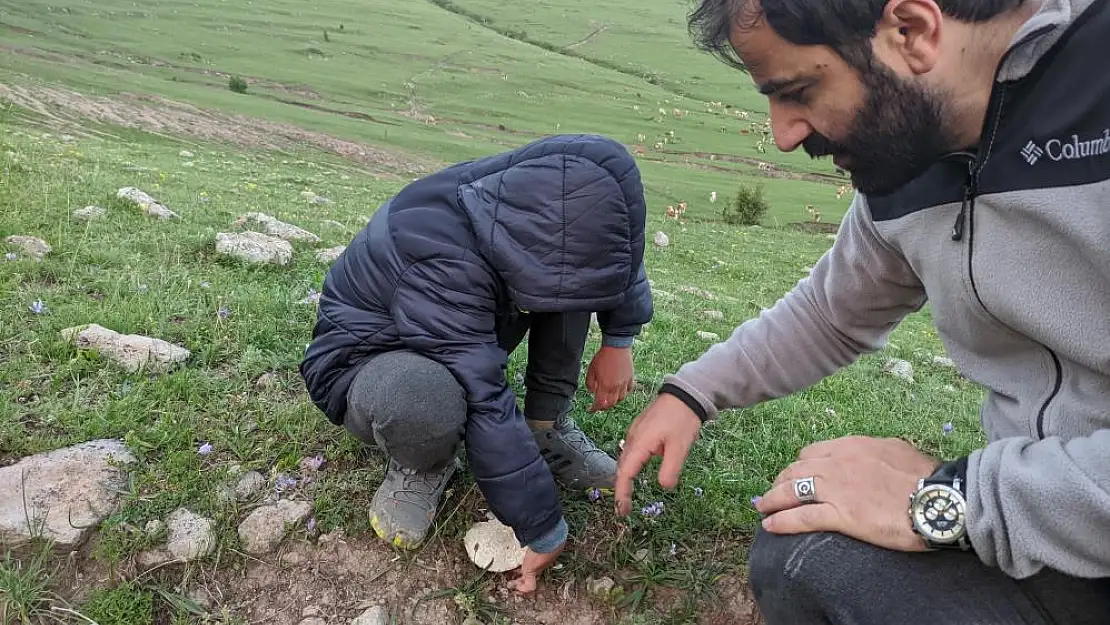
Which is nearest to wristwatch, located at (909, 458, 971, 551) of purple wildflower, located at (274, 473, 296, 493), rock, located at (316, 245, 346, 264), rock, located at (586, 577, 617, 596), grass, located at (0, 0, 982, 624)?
grass, located at (0, 0, 982, 624)

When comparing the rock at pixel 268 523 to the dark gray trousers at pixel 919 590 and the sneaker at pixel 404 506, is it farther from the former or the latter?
the dark gray trousers at pixel 919 590

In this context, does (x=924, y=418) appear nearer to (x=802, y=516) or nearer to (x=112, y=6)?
(x=802, y=516)

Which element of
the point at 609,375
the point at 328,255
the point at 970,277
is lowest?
the point at 328,255

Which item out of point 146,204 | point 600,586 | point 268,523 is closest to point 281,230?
point 146,204

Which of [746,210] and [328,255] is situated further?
[746,210]

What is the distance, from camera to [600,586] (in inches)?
99.8

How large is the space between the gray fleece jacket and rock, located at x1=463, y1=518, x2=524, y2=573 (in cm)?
143

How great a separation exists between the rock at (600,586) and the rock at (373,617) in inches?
25.6

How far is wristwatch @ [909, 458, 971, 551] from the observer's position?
5.08ft

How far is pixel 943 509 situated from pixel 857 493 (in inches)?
7.2

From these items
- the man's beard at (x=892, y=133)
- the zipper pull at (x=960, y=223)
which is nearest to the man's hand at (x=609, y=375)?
the man's beard at (x=892, y=133)

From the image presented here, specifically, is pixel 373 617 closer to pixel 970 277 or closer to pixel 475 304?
pixel 475 304

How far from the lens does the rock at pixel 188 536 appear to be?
241 centimetres

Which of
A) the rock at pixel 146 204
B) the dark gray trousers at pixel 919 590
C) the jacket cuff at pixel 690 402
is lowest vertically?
the rock at pixel 146 204
